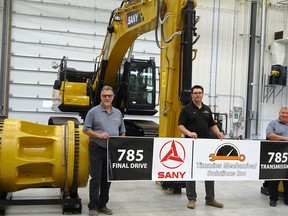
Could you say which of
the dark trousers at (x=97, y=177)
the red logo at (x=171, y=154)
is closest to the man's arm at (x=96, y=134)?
the dark trousers at (x=97, y=177)

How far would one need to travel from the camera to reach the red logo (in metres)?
5.39

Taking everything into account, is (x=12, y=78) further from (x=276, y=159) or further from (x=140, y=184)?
(x=276, y=159)

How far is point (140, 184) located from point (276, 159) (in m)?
2.68

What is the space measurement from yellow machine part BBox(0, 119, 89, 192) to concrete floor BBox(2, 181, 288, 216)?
0.43 metres

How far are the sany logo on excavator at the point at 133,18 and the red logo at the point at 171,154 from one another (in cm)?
277

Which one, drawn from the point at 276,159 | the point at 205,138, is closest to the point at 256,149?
the point at 276,159

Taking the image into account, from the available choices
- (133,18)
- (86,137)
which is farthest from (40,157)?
(133,18)

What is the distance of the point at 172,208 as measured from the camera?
225 inches

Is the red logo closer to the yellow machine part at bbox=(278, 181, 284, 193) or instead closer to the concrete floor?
the concrete floor

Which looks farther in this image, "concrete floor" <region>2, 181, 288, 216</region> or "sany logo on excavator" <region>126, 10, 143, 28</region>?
"sany logo on excavator" <region>126, 10, 143, 28</region>

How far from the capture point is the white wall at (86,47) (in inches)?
559

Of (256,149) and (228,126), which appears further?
(228,126)

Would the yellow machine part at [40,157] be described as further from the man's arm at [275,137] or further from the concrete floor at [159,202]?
the man's arm at [275,137]

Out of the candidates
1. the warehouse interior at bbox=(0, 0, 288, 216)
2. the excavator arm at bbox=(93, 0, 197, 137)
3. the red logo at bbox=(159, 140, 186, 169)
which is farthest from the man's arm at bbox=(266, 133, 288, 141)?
the red logo at bbox=(159, 140, 186, 169)
